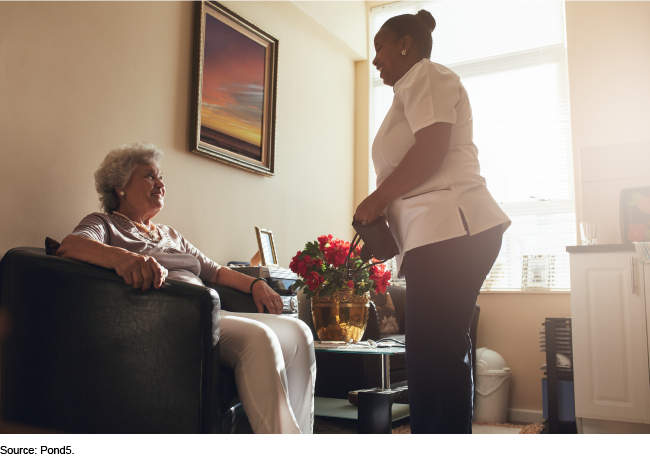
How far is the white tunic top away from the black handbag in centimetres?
3

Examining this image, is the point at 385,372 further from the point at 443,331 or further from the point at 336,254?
the point at 443,331

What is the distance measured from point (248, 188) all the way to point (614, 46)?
8.08 feet

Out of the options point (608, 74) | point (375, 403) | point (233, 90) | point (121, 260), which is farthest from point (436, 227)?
point (608, 74)

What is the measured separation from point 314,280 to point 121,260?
904 mm

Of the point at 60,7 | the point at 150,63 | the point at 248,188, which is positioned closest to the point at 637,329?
the point at 248,188

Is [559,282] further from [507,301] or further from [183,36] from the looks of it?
[183,36]

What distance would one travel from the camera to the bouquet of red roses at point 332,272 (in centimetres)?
217

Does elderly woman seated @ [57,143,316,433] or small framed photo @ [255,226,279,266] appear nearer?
elderly woman seated @ [57,143,316,433]

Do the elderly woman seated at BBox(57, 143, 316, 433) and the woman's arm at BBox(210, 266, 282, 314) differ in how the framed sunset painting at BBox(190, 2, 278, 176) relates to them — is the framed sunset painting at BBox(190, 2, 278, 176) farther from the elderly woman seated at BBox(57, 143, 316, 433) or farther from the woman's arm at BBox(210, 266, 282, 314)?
the woman's arm at BBox(210, 266, 282, 314)

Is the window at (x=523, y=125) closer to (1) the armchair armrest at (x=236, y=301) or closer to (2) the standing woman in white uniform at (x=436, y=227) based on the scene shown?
(1) the armchair armrest at (x=236, y=301)

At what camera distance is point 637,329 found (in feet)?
7.89

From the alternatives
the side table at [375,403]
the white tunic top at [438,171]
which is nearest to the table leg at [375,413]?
the side table at [375,403]

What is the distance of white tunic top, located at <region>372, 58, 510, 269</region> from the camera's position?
1.16 metres

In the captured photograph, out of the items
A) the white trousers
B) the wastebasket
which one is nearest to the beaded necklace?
the white trousers
